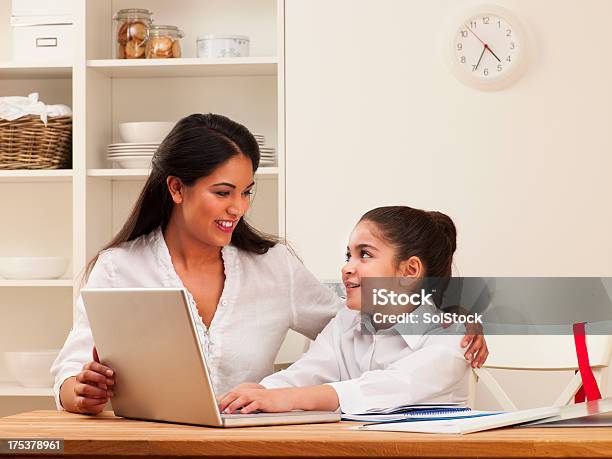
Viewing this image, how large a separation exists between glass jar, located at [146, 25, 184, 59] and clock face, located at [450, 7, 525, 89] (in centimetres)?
91

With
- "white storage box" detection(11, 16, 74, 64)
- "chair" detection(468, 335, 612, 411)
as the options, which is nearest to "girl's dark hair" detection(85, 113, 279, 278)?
"chair" detection(468, 335, 612, 411)

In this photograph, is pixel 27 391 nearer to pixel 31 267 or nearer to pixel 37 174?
pixel 31 267

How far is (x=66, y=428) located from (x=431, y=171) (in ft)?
5.62

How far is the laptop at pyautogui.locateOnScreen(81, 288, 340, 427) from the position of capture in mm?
1229

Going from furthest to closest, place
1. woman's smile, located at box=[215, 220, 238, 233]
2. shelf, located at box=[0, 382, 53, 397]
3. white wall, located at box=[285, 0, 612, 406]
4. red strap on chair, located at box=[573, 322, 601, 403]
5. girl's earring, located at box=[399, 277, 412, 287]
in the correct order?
shelf, located at box=[0, 382, 53, 397] < white wall, located at box=[285, 0, 612, 406] < woman's smile, located at box=[215, 220, 238, 233] < girl's earring, located at box=[399, 277, 412, 287] < red strap on chair, located at box=[573, 322, 601, 403]

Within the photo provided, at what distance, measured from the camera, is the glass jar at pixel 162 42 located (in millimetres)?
2982

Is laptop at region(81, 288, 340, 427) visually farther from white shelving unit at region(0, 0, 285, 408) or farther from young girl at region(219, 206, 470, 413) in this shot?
white shelving unit at region(0, 0, 285, 408)

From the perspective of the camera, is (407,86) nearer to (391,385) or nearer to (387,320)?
(387,320)

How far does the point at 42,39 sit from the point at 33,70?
106mm

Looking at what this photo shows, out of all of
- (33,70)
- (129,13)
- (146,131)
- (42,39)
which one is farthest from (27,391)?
(129,13)

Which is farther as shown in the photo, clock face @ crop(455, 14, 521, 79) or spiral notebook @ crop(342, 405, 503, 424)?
clock face @ crop(455, 14, 521, 79)

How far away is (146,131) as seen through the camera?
295 centimetres

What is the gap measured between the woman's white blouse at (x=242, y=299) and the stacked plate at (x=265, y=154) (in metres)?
0.69

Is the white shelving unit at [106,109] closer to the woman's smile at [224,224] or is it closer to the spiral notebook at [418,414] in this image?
the woman's smile at [224,224]
